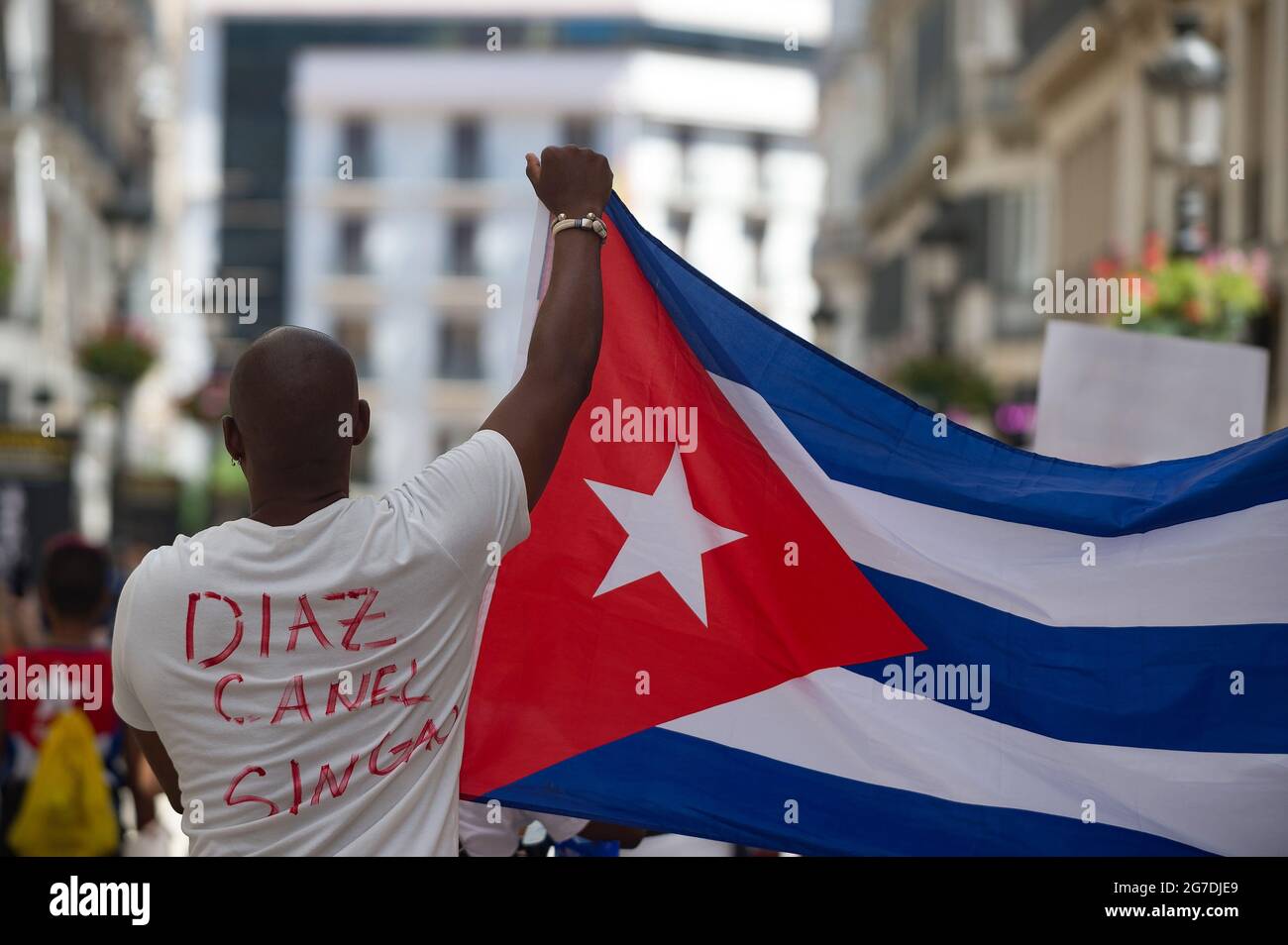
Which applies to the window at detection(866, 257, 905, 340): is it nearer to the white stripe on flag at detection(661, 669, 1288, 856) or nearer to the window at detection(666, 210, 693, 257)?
the window at detection(666, 210, 693, 257)

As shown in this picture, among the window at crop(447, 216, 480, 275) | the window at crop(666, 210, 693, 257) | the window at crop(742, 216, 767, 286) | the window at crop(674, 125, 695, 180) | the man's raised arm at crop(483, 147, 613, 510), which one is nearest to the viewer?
the man's raised arm at crop(483, 147, 613, 510)

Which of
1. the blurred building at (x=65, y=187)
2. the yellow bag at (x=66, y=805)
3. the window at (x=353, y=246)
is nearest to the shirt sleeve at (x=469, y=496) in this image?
the yellow bag at (x=66, y=805)

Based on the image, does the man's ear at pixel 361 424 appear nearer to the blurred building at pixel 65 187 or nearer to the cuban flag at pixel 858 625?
the cuban flag at pixel 858 625

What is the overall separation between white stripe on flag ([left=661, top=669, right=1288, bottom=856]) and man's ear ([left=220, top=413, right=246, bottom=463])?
1248 millimetres

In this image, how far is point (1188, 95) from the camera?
11.1 meters

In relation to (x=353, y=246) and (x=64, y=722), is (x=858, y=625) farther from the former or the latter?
(x=353, y=246)

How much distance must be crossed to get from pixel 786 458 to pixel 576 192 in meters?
0.86

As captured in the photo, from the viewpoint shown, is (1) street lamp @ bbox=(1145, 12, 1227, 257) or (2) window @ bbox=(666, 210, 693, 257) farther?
(2) window @ bbox=(666, 210, 693, 257)

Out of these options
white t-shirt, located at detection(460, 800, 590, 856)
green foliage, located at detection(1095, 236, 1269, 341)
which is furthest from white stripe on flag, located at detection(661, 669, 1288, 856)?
green foliage, located at detection(1095, 236, 1269, 341)

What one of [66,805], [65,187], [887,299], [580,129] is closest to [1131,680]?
[66,805]

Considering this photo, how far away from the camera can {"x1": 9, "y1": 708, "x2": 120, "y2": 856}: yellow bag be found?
20.6ft

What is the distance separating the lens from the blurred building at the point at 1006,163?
20.0 metres

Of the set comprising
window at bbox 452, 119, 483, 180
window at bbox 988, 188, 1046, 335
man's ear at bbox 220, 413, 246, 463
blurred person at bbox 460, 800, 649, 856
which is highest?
window at bbox 452, 119, 483, 180
